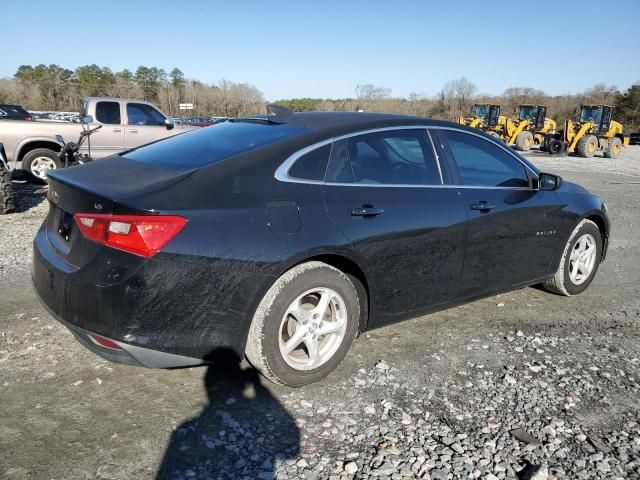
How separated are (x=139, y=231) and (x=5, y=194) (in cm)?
626

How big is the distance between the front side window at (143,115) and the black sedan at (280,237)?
802 cm

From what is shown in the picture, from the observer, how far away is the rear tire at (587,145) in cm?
2412

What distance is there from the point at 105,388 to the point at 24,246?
3668 mm

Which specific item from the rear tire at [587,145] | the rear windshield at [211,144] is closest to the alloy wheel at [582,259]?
the rear windshield at [211,144]

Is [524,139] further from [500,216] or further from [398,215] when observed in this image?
[398,215]

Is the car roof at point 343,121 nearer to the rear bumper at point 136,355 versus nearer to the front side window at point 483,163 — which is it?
the front side window at point 483,163

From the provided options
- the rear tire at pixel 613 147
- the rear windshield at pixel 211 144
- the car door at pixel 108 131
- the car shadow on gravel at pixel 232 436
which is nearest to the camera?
the car shadow on gravel at pixel 232 436

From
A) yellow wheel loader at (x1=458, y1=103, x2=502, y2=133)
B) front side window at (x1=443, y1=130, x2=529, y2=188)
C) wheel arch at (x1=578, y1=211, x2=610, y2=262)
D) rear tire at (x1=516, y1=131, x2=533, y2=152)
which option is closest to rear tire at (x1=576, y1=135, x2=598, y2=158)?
rear tire at (x1=516, y1=131, x2=533, y2=152)

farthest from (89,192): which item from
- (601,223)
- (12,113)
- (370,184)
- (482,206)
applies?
(12,113)

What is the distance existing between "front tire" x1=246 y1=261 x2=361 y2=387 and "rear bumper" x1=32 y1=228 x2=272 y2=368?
0.12 meters

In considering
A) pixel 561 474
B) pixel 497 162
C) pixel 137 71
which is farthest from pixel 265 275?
pixel 137 71

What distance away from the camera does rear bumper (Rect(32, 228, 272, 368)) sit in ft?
8.04

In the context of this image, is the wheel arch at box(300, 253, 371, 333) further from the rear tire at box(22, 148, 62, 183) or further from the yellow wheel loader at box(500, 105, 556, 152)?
the yellow wheel loader at box(500, 105, 556, 152)

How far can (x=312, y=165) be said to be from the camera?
305cm
